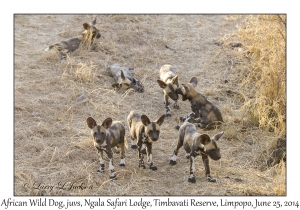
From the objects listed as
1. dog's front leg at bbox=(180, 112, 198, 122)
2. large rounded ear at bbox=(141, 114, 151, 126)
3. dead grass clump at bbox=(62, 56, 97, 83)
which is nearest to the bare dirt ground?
dead grass clump at bbox=(62, 56, 97, 83)

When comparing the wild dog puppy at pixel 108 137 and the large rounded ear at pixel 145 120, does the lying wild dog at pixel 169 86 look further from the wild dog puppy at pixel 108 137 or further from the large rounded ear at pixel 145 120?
the large rounded ear at pixel 145 120

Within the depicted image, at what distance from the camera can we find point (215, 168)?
8.03m

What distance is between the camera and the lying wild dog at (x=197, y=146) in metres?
7.32

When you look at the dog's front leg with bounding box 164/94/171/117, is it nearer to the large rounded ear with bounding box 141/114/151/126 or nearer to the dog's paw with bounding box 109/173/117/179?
the large rounded ear with bounding box 141/114/151/126

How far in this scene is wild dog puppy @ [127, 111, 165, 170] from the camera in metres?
7.61

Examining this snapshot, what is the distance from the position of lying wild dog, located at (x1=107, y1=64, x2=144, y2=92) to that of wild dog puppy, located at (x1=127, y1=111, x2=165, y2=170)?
2.47 metres

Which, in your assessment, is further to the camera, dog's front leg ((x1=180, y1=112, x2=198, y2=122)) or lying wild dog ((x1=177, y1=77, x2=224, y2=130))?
dog's front leg ((x1=180, y1=112, x2=198, y2=122))

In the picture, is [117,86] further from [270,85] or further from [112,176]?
[112,176]

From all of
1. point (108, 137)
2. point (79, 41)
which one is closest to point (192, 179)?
point (108, 137)

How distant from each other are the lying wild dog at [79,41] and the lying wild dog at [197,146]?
16.6 ft

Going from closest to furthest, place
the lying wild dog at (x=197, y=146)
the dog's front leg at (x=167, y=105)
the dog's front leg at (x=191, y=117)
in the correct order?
the lying wild dog at (x=197, y=146) < the dog's front leg at (x=191, y=117) < the dog's front leg at (x=167, y=105)

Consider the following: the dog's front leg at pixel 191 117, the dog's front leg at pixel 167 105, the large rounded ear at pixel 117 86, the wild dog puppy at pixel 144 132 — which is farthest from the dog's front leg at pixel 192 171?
the large rounded ear at pixel 117 86

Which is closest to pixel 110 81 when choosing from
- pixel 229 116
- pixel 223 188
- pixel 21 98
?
pixel 21 98

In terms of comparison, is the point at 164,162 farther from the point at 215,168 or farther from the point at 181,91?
the point at 181,91
